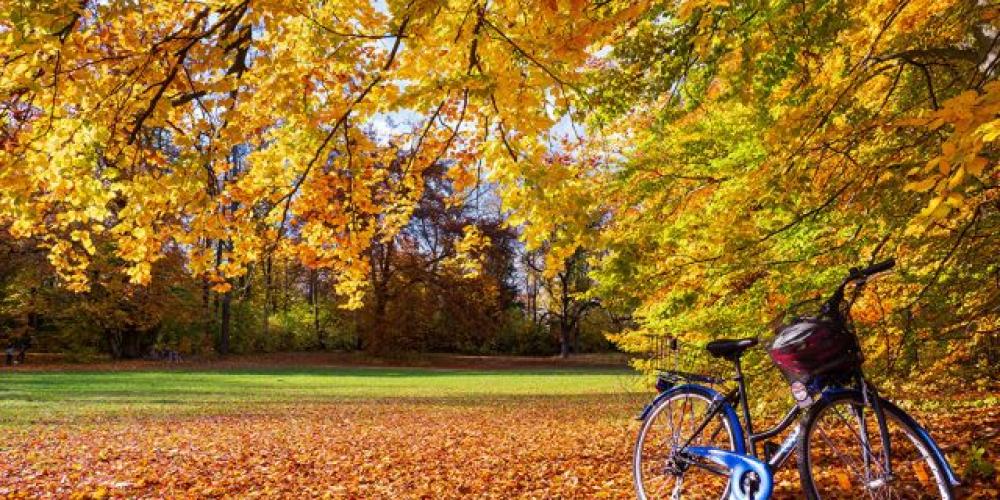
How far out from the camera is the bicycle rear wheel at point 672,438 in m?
3.55

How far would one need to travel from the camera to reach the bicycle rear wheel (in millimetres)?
3555

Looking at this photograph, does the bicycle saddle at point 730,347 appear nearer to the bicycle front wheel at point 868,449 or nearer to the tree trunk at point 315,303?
the bicycle front wheel at point 868,449

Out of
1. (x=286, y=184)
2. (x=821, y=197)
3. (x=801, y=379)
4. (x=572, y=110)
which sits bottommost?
(x=801, y=379)

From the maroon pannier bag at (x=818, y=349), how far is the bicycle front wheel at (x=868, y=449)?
5.0 inches

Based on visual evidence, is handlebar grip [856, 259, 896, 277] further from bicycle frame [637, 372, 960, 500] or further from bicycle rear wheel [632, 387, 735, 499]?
bicycle rear wheel [632, 387, 735, 499]

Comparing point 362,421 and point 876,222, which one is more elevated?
point 876,222

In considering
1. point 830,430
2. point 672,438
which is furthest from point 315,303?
point 830,430

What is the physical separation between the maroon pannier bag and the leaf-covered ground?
197 centimetres

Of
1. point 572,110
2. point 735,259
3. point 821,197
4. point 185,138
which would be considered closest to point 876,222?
point 821,197

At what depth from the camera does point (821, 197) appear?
17.2 feet

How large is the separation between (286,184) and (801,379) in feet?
15.0

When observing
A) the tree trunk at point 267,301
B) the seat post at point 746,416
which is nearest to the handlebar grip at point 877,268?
the seat post at point 746,416

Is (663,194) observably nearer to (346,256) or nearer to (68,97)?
(346,256)

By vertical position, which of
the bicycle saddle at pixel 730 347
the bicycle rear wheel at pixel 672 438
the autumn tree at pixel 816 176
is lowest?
the bicycle rear wheel at pixel 672 438
